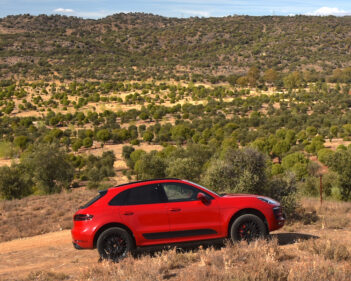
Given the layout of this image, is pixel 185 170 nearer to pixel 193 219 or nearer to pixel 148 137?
pixel 193 219

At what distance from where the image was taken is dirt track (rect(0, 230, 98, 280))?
7.97 meters

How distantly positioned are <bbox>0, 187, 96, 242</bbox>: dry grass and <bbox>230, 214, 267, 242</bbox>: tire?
6.56 metres

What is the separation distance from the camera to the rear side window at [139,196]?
7.78 m

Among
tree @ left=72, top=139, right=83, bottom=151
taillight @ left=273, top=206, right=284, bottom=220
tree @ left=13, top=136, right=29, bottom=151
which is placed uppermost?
tree @ left=13, top=136, right=29, bottom=151

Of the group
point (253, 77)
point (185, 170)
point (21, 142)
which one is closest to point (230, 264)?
point (185, 170)

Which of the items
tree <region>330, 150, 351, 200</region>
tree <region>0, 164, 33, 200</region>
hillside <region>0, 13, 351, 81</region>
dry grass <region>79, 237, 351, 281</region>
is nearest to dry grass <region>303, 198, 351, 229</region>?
dry grass <region>79, 237, 351, 281</region>

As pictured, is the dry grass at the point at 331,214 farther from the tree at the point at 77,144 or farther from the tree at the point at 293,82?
the tree at the point at 293,82

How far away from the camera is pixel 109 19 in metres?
146

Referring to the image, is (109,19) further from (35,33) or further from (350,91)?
(350,91)

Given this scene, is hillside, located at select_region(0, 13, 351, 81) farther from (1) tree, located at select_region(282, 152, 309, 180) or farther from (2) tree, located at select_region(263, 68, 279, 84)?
(1) tree, located at select_region(282, 152, 309, 180)

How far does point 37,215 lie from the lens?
1488cm

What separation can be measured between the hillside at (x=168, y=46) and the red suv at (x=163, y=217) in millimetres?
80807

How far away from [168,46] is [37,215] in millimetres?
110172

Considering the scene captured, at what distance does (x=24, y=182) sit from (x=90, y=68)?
72.7 m
